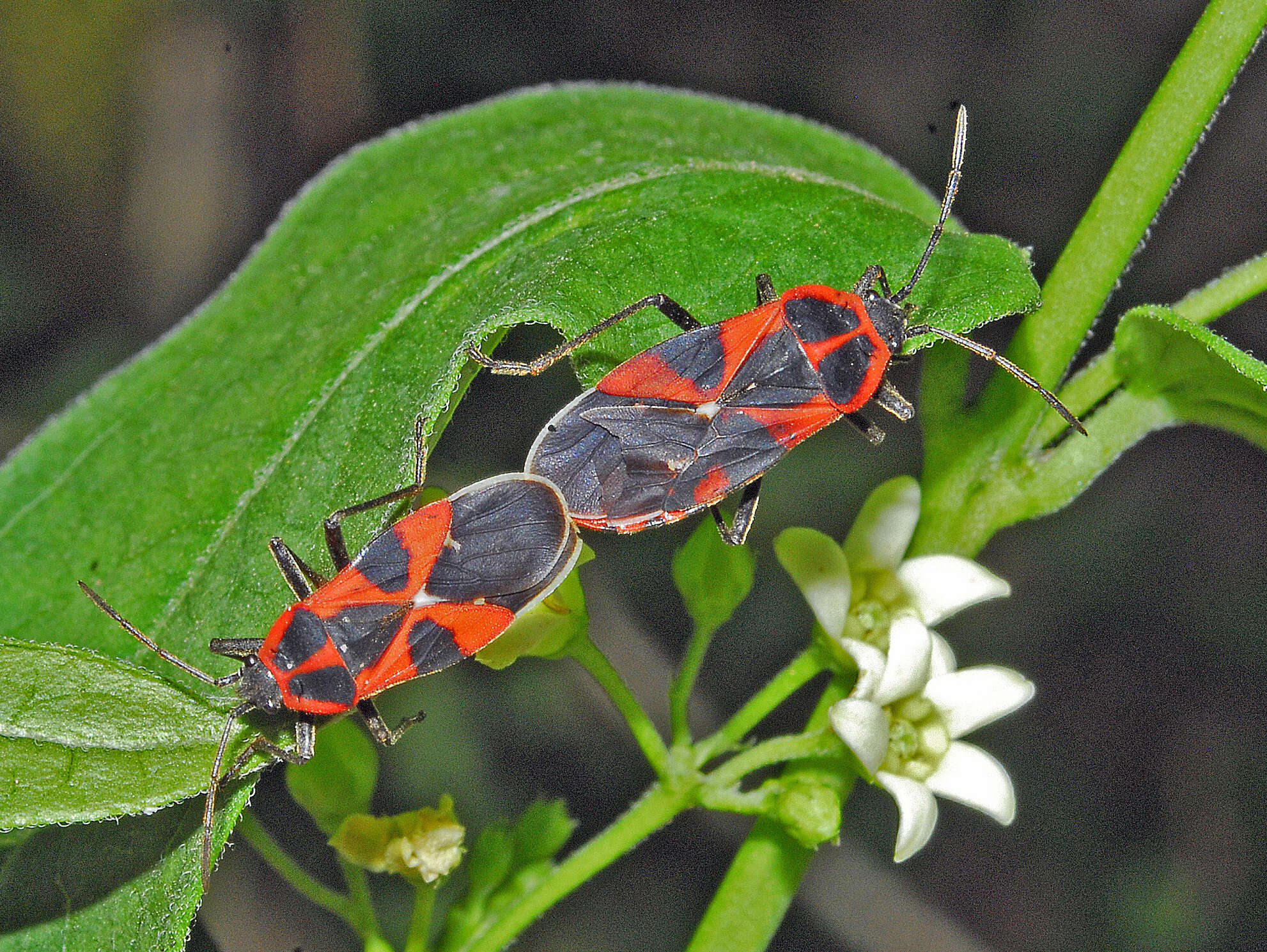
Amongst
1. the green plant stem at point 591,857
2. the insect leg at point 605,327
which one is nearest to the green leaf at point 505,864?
the green plant stem at point 591,857

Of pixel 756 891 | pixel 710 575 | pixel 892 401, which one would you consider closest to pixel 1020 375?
pixel 892 401

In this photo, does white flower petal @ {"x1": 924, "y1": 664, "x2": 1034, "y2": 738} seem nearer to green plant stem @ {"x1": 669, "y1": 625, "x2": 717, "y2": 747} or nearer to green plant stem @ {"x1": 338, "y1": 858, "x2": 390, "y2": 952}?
green plant stem @ {"x1": 669, "y1": 625, "x2": 717, "y2": 747}

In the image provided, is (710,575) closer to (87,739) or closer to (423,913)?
(423,913)

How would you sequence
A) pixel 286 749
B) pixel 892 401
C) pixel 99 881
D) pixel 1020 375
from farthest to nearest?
pixel 892 401 → pixel 1020 375 → pixel 286 749 → pixel 99 881

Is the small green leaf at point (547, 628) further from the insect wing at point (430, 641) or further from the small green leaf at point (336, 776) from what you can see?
the small green leaf at point (336, 776)

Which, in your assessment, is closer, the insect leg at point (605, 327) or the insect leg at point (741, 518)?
the insect leg at point (605, 327)

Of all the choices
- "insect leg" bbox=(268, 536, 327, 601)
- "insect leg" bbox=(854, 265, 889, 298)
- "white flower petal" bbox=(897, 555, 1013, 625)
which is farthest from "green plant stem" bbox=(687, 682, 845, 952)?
"insect leg" bbox=(268, 536, 327, 601)

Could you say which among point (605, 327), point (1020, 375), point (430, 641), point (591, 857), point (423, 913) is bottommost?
point (423, 913)
